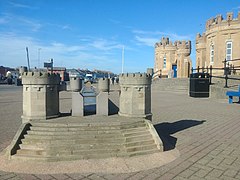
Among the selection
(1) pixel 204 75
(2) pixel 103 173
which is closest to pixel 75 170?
(2) pixel 103 173

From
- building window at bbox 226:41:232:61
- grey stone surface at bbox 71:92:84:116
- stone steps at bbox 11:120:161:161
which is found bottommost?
stone steps at bbox 11:120:161:161

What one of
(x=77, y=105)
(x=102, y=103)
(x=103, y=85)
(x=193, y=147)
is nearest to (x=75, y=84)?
(x=77, y=105)

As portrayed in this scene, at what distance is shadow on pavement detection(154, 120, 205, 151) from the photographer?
624 cm

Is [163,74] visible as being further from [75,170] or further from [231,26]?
[75,170]

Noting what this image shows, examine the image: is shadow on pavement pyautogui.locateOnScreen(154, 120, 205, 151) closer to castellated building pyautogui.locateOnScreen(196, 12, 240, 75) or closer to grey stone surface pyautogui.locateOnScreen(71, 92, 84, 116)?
grey stone surface pyautogui.locateOnScreen(71, 92, 84, 116)

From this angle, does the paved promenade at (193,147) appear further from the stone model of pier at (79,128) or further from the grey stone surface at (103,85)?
the grey stone surface at (103,85)

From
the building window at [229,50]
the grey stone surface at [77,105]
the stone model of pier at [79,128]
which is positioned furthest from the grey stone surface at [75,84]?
the building window at [229,50]

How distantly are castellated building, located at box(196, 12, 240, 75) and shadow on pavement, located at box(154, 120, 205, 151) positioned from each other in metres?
19.9

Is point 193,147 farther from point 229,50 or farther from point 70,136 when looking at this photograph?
point 229,50

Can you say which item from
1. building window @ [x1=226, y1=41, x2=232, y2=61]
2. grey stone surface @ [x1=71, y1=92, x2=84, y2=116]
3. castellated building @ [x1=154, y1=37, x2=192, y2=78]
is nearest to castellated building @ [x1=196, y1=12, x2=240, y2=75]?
building window @ [x1=226, y1=41, x2=232, y2=61]

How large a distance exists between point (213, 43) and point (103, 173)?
27599 mm

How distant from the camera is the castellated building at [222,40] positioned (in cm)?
2542

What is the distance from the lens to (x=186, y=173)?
4301 mm

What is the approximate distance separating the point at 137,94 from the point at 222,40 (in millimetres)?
23782
